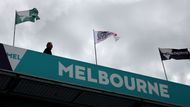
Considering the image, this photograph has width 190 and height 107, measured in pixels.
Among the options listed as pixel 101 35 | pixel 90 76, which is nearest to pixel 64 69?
pixel 90 76

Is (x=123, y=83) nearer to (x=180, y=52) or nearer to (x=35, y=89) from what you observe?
(x=35, y=89)

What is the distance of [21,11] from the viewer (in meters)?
22.2

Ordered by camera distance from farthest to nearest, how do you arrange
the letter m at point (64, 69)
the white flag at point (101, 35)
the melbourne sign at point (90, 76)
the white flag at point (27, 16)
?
the white flag at point (101, 35) → the white flag at point (27, 16) → the letter m at point (64, 69) → the melbourne sign at point (90, 76)

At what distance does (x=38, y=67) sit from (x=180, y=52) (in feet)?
35.2

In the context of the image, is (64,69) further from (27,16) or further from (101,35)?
(101,35)

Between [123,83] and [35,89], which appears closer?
[35,89]

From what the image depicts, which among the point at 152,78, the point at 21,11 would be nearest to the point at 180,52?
the point at 152,78

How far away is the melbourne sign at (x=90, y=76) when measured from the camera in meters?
15.7

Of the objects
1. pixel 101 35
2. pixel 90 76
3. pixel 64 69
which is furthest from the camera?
pixel 101 35

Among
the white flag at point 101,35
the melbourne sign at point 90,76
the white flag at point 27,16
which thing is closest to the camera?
the melbourne sign at point 90,76

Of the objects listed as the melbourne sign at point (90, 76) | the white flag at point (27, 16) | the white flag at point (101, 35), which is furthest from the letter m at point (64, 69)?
the white flag at point (101, 35)

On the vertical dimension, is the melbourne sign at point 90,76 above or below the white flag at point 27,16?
below

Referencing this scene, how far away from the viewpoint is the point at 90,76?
1708 cm

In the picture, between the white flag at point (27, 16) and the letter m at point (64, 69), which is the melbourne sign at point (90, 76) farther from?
the white flag at point (27, 16)
